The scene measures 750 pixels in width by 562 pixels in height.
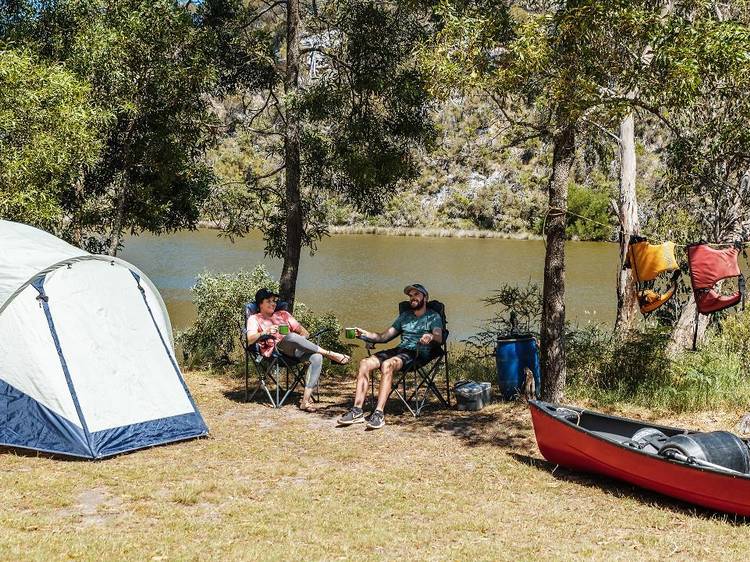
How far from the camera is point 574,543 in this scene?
4.28 m

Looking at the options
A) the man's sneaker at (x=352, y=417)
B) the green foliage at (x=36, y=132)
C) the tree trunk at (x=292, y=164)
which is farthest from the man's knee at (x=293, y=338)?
the green foliage at (x=36, y=132)

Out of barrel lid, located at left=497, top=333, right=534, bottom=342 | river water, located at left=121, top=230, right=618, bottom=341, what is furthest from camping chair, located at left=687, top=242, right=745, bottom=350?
river water, located at left=121, top=230, right=618, bottom=341

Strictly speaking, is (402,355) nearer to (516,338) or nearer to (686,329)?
(516,338)

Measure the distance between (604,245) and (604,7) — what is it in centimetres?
3505

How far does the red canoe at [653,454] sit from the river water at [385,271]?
881cm

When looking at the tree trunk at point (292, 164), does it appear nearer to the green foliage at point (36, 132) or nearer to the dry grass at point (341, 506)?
the green foliage at point (36, 132)

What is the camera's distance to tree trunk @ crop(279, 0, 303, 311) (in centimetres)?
979

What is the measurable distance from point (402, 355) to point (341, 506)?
247 centimetres

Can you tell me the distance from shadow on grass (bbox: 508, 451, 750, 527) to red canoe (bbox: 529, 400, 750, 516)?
59 mm

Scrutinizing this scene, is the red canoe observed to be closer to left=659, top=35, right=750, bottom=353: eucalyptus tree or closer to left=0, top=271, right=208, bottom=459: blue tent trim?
left=659, top=35, right=750, bottom=353: eucalyptus tree

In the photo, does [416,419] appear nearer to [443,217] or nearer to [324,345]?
[324,345]

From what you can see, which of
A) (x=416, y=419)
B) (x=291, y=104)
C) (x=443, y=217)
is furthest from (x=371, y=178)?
(x=443, y=217)

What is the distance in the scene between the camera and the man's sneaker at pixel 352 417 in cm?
679

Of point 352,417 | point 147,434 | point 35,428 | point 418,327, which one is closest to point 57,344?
point 35,428
